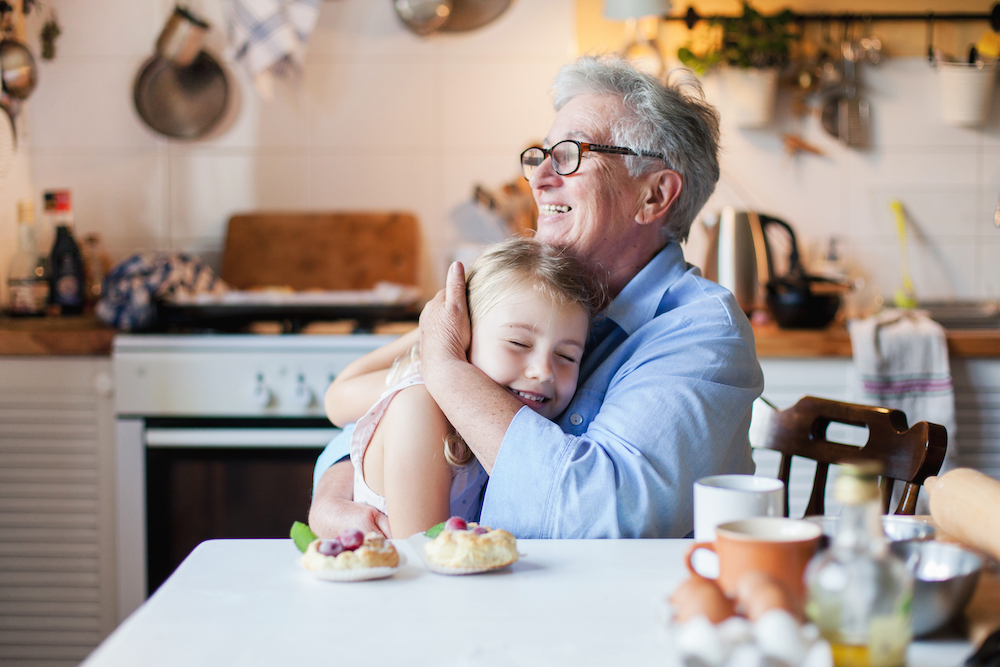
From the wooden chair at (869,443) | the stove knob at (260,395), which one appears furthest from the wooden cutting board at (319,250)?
the wooden chair at (869,443)

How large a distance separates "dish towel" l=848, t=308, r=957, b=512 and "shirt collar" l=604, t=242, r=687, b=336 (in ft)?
3.56

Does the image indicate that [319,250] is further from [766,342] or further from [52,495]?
[766,342]

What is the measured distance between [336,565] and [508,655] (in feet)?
0.73

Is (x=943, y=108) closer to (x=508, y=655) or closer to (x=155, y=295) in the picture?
(x=155, y=295)

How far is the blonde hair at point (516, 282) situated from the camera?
1.18m

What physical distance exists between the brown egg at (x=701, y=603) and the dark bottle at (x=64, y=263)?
242 centimetres

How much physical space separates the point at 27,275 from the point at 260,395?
93 cm

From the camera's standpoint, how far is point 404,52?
2826 mm

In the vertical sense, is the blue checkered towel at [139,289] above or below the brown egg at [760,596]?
above

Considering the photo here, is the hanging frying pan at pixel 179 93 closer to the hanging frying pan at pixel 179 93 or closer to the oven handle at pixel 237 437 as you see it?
the hanging frying pan at pixel 179 93

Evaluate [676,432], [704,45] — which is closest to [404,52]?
[704,45]

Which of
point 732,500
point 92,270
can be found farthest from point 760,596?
point 92,270

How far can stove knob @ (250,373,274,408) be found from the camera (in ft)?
7.27

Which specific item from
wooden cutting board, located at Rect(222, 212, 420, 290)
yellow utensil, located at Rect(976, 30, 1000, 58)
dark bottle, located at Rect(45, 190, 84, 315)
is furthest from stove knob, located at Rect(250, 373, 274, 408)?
yellow utensil, located at Rect(976, 30, 1000, 58)
